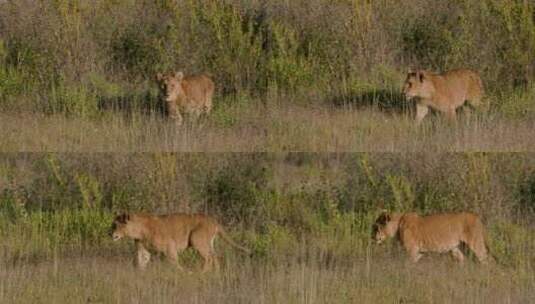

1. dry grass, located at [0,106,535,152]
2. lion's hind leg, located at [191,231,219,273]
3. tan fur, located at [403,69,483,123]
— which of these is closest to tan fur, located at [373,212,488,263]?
dry grass, located at [0,106,535,152]

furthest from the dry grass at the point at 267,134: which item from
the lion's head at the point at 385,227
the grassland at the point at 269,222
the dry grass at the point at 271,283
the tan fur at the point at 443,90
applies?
the dry grass at the point at 271,283

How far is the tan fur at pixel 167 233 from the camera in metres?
12.5

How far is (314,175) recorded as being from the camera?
17.8m

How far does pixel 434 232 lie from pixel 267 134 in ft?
5.67

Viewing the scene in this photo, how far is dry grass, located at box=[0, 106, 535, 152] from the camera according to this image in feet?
42.0

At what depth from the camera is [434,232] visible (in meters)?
12.9

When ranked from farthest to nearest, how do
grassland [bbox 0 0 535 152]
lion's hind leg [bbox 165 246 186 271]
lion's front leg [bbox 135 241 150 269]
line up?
grassland [bbox 0 0 535 152] < lion's front leg [bbox 135 241 150 269] < lion's hind leg [bbox 165 246 186 271]

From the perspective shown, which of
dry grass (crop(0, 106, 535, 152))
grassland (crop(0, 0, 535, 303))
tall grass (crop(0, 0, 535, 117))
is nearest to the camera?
grassland (crop(0, 0, 535, 303))

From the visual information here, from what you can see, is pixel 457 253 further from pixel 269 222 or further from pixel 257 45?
pixel 257 45

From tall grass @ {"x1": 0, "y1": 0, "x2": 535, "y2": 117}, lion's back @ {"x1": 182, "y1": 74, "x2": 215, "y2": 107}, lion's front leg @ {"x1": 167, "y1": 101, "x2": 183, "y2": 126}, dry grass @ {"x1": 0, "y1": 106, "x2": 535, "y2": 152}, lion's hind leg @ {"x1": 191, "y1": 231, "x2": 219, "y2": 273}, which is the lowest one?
lion's hind leg @ {"x1": 191, "y1": 231, "x2": 219, "y2": 273}

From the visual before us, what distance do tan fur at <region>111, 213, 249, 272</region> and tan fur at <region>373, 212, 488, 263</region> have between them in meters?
1.31

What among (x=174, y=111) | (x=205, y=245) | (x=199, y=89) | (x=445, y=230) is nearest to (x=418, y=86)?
(x=445, y=230)

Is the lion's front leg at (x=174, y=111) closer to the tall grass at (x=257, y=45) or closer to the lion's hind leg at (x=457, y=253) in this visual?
the tall grass at (x=257, y=45)

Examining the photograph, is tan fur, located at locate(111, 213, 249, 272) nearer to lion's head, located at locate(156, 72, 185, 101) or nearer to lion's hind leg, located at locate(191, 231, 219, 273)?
lion's hind leg, located at locate(191, 231, 219, 273)
